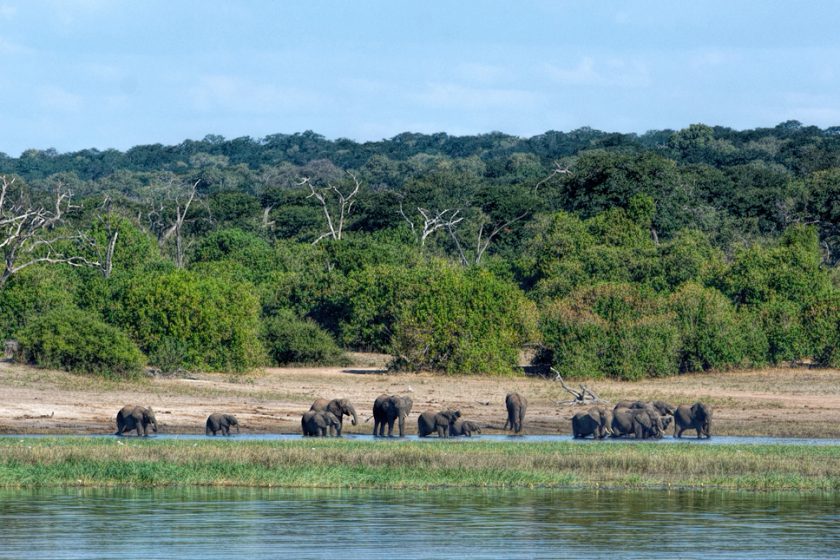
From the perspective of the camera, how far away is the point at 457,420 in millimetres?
34281

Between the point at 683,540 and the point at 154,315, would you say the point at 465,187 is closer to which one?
the point at 154,315

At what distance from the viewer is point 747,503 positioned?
23609mm

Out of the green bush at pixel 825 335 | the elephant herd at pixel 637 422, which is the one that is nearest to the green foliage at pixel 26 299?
the elephant herd at pixel 637 422

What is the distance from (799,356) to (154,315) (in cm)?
2222

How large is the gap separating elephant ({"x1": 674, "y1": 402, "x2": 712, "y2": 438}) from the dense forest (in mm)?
12815

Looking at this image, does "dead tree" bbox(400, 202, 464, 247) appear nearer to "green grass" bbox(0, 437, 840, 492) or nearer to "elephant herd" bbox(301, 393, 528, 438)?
"elephant herd" bbox(301, 393, 528, 438)

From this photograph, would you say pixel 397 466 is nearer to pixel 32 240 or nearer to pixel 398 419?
pixel 398 419

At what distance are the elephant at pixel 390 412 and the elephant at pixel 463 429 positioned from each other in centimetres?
126

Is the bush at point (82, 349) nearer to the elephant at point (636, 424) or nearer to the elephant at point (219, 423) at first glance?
the elephant at point (219, 423)

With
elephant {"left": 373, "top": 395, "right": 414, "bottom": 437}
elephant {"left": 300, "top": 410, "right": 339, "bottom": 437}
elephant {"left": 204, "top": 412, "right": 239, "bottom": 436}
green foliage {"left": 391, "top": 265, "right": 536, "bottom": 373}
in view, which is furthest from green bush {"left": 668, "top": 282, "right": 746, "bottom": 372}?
elephant {"left": 204, "top": 412, "right": 239, "bottom": 436}

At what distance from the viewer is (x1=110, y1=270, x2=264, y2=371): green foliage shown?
47.1 meters

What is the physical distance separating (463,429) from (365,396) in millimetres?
8298

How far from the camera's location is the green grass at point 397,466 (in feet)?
83.2

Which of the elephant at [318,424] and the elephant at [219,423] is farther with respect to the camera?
the elephant at [219,423]
